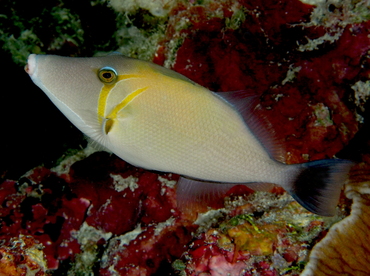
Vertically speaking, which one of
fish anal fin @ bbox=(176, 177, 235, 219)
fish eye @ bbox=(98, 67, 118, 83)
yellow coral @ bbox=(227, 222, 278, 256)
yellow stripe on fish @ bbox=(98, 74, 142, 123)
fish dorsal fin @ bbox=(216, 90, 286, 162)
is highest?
fish dorsal fin @ bbox=(216, 90, 286, 162)

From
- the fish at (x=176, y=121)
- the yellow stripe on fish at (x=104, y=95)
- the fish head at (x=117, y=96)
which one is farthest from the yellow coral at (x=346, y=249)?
the yellow stripe on fish at (x=104, y=95)

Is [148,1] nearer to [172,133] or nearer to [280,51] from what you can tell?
[280,51]

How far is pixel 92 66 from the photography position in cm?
182

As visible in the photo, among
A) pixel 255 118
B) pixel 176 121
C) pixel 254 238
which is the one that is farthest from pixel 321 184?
pixel 176 121

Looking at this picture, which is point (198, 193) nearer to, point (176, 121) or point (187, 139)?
point (187, 139)

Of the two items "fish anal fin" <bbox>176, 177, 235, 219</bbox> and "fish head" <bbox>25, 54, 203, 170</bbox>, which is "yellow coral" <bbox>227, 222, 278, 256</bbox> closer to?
"fish anal fin" <bbox>176, 177, 235, 219</bbox>

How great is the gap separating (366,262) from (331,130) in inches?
57.8

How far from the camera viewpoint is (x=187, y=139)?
5.88 feet

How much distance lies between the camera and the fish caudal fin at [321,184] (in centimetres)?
172

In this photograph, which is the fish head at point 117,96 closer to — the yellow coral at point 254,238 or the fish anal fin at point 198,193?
the fish anal fin at point 198,193

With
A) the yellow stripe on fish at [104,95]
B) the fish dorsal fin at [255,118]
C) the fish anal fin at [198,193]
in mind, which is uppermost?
the fish dorsal fin at [255,118]

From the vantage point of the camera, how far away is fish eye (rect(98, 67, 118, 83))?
181 centimetres

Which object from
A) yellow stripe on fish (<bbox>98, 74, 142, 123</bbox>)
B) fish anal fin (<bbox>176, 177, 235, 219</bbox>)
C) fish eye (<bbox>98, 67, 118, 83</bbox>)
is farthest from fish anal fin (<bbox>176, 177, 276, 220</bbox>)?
fish eye (<bbox>98, 67, 118, 83</bbox>)

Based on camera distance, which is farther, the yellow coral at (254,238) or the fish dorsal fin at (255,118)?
the yellow coral at (254,238)
